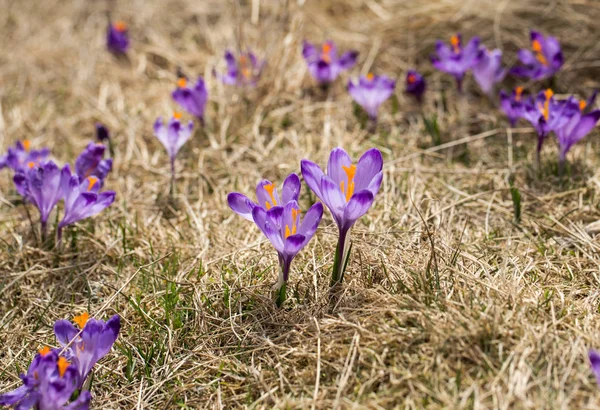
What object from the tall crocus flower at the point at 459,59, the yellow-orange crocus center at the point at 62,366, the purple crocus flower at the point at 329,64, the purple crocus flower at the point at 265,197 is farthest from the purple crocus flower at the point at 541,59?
the yellow-orange crocus center at the point at 62,366

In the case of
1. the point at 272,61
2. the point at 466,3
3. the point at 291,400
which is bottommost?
the point at 291,400

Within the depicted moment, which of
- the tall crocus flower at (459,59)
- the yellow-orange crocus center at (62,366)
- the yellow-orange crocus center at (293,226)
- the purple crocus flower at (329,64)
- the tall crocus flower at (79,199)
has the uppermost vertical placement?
the tall crocus flower at (459,59)

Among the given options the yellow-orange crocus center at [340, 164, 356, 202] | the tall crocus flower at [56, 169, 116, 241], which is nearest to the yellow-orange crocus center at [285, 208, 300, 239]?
the yellow-orange crocus center at [340, 164, 356, 202]

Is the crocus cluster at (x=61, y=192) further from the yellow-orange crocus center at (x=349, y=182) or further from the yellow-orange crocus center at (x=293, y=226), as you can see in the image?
the yellow-orange crocus center at (x=349, y=182)

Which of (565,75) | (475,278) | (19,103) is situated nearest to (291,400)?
(475,278)

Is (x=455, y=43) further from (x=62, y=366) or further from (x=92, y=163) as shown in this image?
→ (x=62, y=366)

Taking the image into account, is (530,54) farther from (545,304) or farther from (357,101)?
(545,304)

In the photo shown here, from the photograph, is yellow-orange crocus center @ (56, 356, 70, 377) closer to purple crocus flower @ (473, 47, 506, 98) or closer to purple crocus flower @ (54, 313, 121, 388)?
purple crocus flower @ (54, 313, 121, 388)
